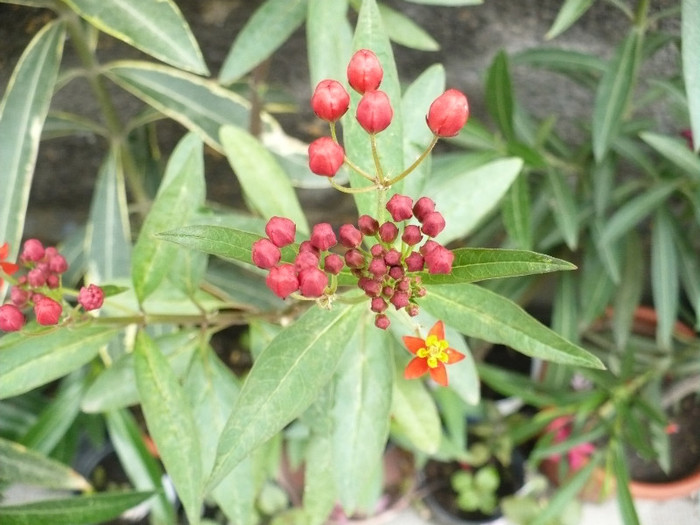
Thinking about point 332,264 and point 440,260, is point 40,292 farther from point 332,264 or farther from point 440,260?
point 440,260

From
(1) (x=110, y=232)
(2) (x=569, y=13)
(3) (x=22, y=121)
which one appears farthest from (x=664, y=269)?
(3) (x=22, y=121)

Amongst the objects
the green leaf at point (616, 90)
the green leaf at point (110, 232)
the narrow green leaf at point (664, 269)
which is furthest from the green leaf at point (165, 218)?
the narrow green leaf at point (664, 269)

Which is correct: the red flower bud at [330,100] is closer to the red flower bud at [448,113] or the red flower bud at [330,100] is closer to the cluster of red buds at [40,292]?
the red flower bud at [448,113]

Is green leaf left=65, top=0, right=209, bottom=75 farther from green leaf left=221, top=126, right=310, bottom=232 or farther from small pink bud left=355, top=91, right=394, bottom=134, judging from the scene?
small pink bud left=355, top=91, right=394, bottom=134

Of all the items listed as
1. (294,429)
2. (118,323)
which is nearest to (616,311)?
(294,429)

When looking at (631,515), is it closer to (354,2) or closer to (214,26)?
(354,2)

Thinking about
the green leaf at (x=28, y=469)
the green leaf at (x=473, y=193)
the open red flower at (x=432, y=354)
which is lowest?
the green leaf at (x=28, y=469)

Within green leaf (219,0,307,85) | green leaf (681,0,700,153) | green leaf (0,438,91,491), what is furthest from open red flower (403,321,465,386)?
green leaf (0,438,91,491)
